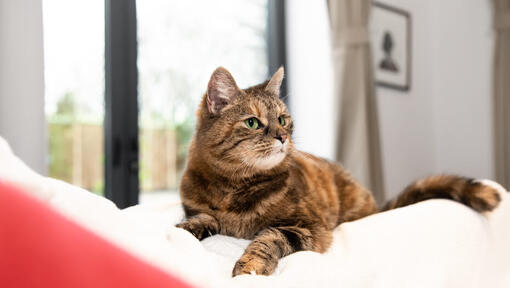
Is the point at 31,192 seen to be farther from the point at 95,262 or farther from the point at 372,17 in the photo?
the point at 372,17

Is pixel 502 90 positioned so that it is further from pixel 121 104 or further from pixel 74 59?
pixel 74 59

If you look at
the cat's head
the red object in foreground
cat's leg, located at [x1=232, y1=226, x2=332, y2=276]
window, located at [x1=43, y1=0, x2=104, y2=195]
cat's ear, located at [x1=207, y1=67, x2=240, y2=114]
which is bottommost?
cat's leg, located at [x1=232, y1=226, x2=332, y2=276]

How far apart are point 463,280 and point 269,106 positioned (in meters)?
0.61

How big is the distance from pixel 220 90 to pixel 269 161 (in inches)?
9.1

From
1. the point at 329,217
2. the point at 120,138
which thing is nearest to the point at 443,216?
the point at 329,217

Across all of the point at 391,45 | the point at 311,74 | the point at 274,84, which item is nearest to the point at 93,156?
the point at 311,74

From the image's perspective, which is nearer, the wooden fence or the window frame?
the window frame

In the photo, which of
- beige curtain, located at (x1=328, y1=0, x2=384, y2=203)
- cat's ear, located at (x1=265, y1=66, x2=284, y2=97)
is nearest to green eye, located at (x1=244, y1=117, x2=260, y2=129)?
cat's ear, located at (x1=265, y1=66, x2=284, y2=97)

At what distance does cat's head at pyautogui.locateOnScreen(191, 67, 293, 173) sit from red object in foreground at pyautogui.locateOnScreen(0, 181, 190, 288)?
718 mm

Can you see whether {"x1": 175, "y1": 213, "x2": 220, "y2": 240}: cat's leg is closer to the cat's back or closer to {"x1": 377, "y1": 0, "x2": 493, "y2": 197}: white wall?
the cat's back

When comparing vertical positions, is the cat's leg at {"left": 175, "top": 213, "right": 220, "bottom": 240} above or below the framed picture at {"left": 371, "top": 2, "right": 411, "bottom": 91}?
below

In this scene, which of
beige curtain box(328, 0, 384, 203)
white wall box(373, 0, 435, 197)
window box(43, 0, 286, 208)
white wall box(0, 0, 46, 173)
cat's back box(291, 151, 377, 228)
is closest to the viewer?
cat's back box(291, 151, 377, 228)

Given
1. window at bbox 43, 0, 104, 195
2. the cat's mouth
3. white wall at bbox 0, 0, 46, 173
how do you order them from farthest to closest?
1. window at bbox 43, 0, 104, 195
2. white wall at bbox 0, 0, 46, 173
3. the cat's mouth

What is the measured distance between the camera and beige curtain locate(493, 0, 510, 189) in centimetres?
310
